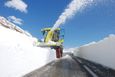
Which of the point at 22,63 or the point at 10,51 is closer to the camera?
the point at 10,51

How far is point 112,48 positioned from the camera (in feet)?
58.2

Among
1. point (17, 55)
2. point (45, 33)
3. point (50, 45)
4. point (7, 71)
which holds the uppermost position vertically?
point (45, 33)

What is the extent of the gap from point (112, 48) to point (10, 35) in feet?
45.0

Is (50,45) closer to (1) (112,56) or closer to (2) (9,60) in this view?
(1) (112,56)

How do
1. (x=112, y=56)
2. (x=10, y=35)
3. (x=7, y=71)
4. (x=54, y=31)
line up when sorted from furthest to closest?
1. (x=54, y=31)
2. (x=10, y=35)
3. (x=112, y=56)
4. (x=7, y=71)

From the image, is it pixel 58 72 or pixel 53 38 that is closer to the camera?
pixel 58 72

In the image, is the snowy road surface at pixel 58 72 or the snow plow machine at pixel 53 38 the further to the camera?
the snow plow machine at pixel 53 38

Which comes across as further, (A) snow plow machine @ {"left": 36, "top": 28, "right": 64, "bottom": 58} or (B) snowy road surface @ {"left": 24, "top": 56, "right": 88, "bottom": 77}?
(A) snow plow machine @ {"left": 36, "top": 28, "right": 64, "bottom": 58}

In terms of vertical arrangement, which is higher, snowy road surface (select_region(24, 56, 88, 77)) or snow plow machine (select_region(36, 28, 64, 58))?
snow plow machine (select_region(36, 28, 64, 58))

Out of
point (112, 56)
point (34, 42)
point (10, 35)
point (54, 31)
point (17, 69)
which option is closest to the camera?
point (17, 69)

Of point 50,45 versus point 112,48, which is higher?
point 50,45

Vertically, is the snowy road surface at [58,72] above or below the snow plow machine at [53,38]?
below

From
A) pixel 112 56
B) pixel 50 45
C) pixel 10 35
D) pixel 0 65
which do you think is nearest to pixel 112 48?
pixel 112 56

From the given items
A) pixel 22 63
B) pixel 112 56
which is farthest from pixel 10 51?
pixel 112 56
